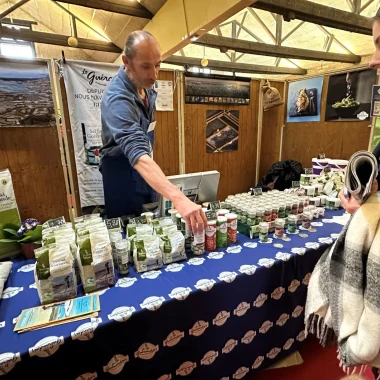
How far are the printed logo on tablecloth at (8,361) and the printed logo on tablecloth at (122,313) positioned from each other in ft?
0.79

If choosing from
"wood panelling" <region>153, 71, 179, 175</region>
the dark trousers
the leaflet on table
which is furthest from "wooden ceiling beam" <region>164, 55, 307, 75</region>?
the leaflet on table

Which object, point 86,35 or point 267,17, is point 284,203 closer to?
point 267,17

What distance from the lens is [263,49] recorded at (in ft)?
11.1

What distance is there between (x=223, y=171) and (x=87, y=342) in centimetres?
325

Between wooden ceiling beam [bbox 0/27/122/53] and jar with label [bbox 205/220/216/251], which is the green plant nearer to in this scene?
jar with label [bbox 205/220/216/251]

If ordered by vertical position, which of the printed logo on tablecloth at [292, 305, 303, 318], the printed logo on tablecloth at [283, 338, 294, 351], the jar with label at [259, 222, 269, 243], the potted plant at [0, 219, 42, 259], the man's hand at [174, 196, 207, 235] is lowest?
the printed logo on tablecloth at [283, 338, 294, 351]

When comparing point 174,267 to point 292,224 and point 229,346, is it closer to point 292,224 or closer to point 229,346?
point 229,346

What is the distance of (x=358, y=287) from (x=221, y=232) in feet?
2.03

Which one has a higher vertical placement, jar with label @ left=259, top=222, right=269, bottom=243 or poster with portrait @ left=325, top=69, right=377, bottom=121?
poster with portrait @ left=325, top=69, right=377, bottom=121

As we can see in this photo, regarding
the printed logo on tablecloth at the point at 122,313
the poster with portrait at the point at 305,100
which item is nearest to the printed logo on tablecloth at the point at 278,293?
the printed logo on tablecloth at the point at 122,313

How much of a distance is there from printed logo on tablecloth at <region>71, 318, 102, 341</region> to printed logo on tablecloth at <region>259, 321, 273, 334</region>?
790 mm

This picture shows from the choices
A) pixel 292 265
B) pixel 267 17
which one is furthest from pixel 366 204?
pixel 267 17

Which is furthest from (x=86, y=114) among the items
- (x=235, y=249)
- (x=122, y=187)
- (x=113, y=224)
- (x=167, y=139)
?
(x=235, y=249)

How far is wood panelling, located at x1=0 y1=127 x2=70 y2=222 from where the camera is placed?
241 centimetres
